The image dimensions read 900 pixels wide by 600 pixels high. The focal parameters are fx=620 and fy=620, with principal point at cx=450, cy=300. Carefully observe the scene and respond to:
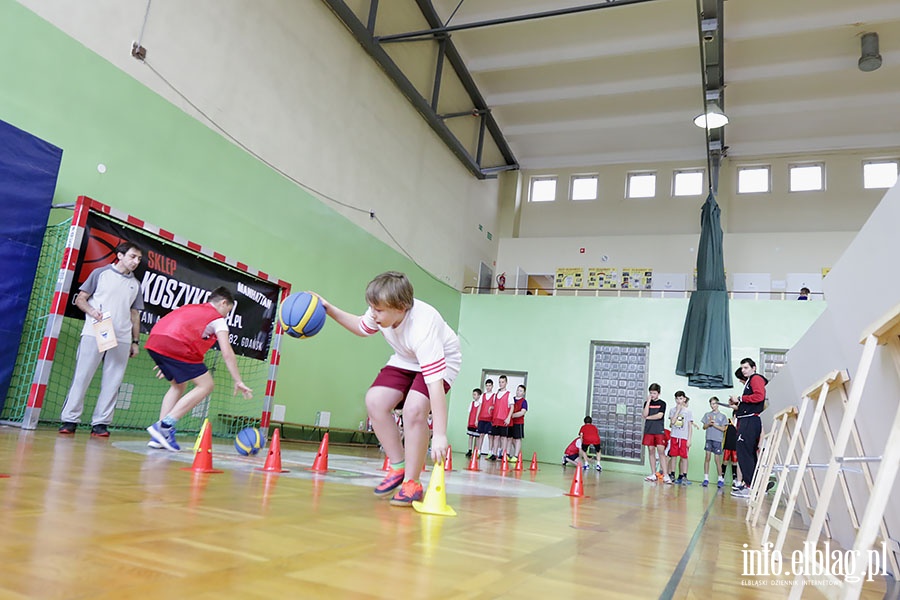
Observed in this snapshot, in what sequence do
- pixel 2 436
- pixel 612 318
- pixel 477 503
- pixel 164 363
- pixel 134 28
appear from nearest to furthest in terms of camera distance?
pixel 477 503 → pixel 2 436 → pixel 164 363 → pixel 134 28 → pixel 612 318

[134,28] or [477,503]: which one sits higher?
[134,28]

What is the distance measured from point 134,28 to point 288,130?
8.77 feet

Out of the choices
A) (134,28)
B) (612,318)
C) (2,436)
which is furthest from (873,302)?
(612,318)

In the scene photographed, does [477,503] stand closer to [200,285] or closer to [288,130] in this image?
[200,285]

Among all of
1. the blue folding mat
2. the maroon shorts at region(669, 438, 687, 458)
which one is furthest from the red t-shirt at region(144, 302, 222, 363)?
the maroon shorts at region(669, 438, 687, 458)

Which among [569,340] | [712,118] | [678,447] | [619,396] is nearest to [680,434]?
[678,447]

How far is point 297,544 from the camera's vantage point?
5.58 feet

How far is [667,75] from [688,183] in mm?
4178

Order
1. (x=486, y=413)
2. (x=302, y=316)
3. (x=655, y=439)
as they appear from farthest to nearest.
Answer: (x=486, y=413), (x=655, y=439), (x=302, y=316)

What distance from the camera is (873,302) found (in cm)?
246

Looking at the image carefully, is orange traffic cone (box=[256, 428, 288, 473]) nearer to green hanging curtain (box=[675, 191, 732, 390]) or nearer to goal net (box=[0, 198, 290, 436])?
goal net (box=[0, 198, 290, 436])

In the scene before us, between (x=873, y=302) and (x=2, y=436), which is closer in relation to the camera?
Answer: (x=873, y=302)

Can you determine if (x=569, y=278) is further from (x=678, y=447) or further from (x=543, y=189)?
(x=678, y=447)

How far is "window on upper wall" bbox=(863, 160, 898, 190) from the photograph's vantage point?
1548 centimetres
